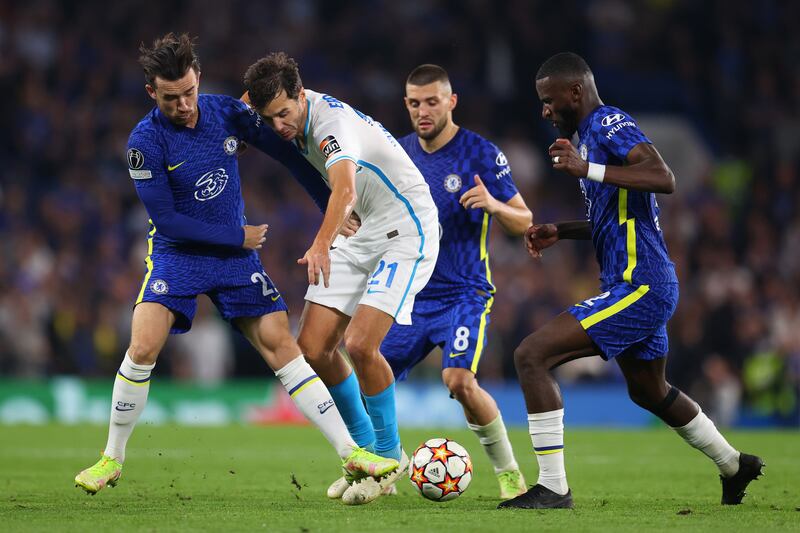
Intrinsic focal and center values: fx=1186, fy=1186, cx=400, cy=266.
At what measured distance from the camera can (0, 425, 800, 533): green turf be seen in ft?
18.7

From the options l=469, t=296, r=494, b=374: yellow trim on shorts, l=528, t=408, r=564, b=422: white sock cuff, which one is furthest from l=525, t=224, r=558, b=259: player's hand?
l=528, t=408, r=564, b=422: white sock cuff

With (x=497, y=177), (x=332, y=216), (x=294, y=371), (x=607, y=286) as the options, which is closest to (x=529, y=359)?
(x=607, y=286)

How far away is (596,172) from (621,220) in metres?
0.45

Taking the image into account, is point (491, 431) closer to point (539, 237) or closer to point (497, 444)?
point (497, 444)

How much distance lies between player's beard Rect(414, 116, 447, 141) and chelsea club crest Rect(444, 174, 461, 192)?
31 cm

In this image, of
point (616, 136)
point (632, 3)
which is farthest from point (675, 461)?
point (632, 3)

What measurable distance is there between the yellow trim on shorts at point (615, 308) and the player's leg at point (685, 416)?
420mm

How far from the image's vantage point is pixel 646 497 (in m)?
7.27

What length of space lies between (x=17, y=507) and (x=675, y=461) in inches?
231

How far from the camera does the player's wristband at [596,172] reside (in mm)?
6059

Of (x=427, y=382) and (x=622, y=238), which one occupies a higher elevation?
(x=622, y=238)

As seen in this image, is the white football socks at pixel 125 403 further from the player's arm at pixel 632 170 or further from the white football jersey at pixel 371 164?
the player's arm at pixel 632 170

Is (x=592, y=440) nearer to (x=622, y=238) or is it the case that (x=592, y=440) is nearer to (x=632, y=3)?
(x=622, y=238)

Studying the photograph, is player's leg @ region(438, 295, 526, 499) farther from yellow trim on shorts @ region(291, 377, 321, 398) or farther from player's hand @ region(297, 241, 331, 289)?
player's hand @ region(297, 241, 331, 289)
